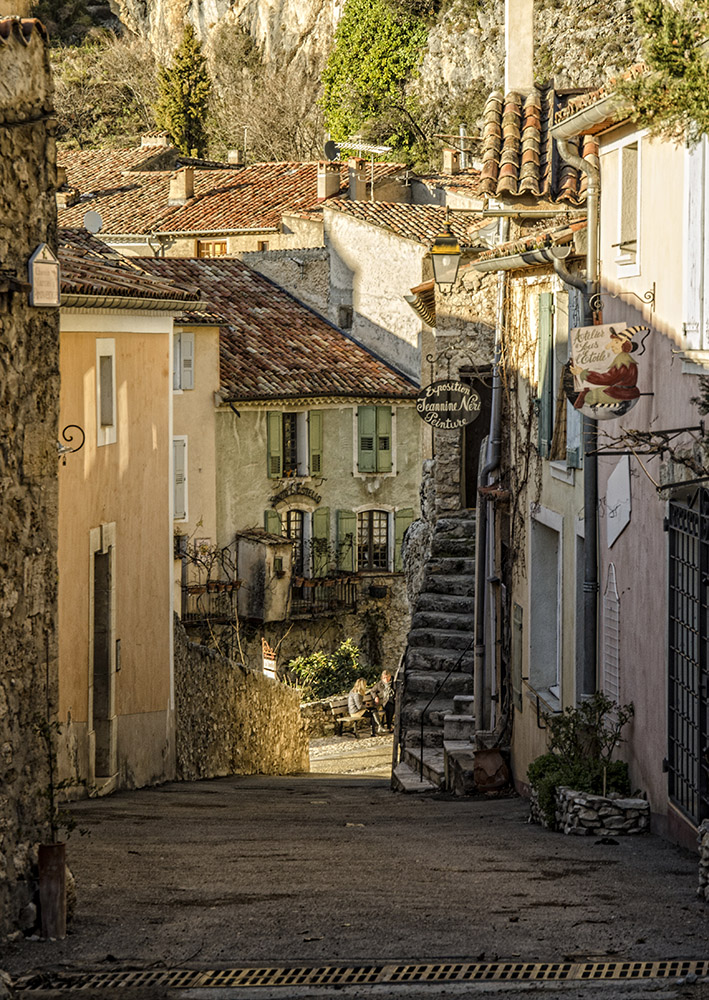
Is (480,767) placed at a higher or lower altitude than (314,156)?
lower

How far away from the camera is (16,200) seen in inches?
271

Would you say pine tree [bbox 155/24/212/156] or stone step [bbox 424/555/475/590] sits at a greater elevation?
pine tree [bbox 155/24/212/156]

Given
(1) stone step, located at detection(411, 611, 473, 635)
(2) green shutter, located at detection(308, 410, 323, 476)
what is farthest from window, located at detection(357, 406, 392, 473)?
(1) stone step, located at detection(411, 611, 473, 635)

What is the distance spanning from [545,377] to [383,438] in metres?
25.5

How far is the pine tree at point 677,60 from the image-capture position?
826 centimetres

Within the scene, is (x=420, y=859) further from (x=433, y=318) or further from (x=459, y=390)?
(x=433, y=318)

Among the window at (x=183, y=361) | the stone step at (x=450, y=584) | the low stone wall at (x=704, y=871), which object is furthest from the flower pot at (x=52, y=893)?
the window at (x=183, y=361)

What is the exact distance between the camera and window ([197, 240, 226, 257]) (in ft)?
151

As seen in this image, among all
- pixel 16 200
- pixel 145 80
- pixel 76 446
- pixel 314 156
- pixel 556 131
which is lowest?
pixel 76 446

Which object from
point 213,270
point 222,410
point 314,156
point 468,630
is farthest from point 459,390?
point 314,156

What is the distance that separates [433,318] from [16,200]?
51.3 feet

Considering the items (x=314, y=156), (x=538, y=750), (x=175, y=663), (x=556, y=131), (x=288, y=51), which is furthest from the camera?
(x=288, y=51)

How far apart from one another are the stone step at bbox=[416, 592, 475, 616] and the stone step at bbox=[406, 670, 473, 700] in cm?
113

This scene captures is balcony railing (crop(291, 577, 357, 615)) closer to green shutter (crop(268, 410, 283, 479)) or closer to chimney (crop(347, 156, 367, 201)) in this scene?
green shutter (crop(268, 410, 283, 479))
